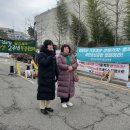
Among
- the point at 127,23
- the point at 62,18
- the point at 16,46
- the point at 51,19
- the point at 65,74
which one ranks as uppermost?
the point at 51,19

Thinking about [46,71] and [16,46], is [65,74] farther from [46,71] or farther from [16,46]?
[16,46]

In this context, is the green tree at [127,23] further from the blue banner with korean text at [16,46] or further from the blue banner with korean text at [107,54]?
the blue banner with korean text at [16,46]

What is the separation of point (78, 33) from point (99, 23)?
5545mm

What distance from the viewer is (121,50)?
1177 cm

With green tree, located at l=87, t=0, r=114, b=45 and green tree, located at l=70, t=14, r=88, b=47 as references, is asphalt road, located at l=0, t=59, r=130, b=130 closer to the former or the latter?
green tree, located at l=87, t=0, r=114, b=45

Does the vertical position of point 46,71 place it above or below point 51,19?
below

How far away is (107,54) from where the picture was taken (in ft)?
41.9

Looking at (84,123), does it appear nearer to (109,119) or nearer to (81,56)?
(109,119)

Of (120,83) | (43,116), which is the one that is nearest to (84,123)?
(43,116)

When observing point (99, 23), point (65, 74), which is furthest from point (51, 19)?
point (65, 74)

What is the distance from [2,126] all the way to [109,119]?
2.26 m

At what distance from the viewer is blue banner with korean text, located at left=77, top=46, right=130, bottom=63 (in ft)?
37.7

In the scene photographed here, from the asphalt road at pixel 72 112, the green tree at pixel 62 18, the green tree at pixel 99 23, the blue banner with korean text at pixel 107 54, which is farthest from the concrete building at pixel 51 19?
the asphalt road at pixel 72 112

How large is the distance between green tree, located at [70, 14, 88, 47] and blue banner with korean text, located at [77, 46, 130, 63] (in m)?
20.1
